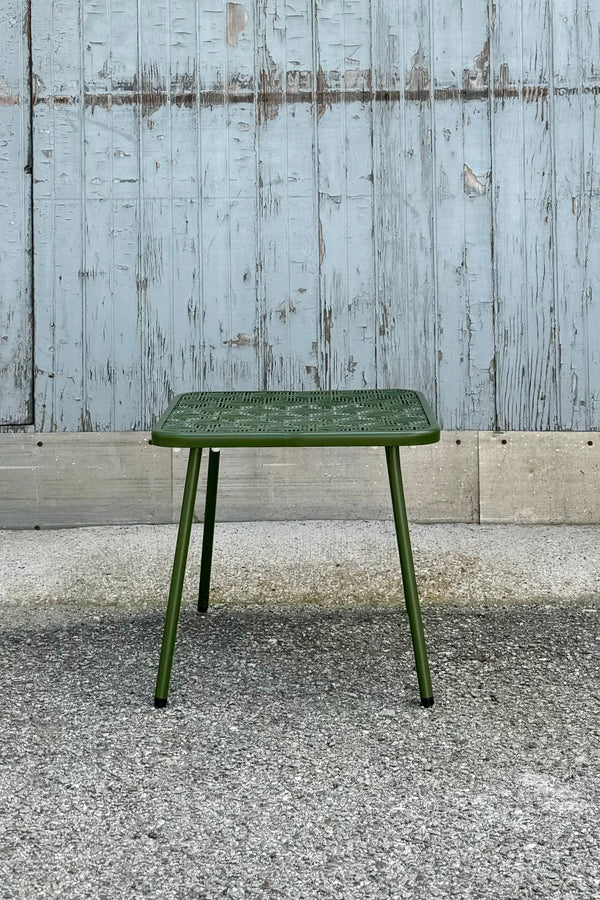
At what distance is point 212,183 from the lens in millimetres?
3664

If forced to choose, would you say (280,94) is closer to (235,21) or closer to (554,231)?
(235,21)

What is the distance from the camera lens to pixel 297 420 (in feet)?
6.73

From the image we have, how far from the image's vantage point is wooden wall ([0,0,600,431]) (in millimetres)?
3643

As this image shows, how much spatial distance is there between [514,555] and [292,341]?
1.20 metres

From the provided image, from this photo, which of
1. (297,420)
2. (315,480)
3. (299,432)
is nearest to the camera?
(299,432)

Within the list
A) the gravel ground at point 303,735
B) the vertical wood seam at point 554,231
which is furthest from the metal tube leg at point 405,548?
the vertical wood seam at point 554,231

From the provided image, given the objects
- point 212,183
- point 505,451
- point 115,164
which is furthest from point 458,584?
point 115,164

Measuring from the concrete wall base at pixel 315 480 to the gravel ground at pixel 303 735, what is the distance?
19.2 inches

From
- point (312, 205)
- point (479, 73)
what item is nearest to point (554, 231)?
point (479, 73)

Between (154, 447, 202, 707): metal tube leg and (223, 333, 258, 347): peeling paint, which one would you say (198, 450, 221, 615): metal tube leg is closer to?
(154, 447, 202, 707): metal tube leg

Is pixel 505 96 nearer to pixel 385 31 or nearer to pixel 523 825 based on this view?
pixel 385 31

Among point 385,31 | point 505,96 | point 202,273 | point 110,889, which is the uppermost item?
point 385,31

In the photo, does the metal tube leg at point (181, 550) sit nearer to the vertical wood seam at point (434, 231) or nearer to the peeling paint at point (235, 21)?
the vertical wood seam at point (434, 231)

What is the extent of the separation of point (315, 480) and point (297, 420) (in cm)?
158
